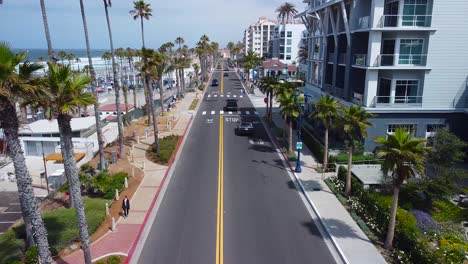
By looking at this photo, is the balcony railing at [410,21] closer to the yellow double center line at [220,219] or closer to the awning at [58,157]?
the yellow double center line at [220,219]

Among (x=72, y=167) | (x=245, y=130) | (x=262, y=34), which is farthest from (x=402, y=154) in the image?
(x=262, y=34)

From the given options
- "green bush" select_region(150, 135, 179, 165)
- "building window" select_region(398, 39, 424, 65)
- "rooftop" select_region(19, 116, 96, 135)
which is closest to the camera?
"building window" select_region(398, 39, 424, 65)

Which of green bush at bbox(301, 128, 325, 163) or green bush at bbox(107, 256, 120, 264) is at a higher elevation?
green bush at bbox(301, 128, 325, 163)

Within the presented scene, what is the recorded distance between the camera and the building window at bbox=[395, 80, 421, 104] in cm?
3166

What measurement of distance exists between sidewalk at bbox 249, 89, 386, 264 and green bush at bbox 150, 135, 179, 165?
36.5 feet

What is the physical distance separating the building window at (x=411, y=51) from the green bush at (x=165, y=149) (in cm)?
2189

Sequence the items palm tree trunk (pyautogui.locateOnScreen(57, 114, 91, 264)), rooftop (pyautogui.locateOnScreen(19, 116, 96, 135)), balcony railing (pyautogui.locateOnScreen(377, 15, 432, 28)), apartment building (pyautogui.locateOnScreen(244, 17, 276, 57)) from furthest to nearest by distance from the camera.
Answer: apartment building (pyautogui.locateOnScreen(244, 17, 276, 57)) → rooftop (pyautogui.locateOnScreen(19, 116, 96, 135)) → balcony railing (pyautogui.locateOnScreen(377, 15, 432, 28)) → palm tree trunk (pyautogui.locateOnScreen(57, 114, 91, 264))

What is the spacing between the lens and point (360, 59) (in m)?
33.3

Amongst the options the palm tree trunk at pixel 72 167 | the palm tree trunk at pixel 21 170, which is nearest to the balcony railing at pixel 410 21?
the palm tree trunk at pixel 72 167

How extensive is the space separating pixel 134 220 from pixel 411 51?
26342 mm

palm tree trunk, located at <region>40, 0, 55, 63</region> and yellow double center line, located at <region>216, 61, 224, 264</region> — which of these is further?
palm tree trunk, located at <region>40, 0, 55, 63</region>

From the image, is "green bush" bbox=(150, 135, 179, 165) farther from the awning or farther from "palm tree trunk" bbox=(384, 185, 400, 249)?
"palm tree trunk" bbox=(384, 185, 400, 249)

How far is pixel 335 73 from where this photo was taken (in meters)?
40.4

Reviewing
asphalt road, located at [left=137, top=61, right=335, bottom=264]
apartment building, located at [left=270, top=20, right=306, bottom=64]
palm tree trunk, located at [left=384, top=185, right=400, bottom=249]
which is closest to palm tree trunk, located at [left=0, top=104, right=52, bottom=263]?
asphalt road, located at [left=137, top=61, right=335, bottom=264]
